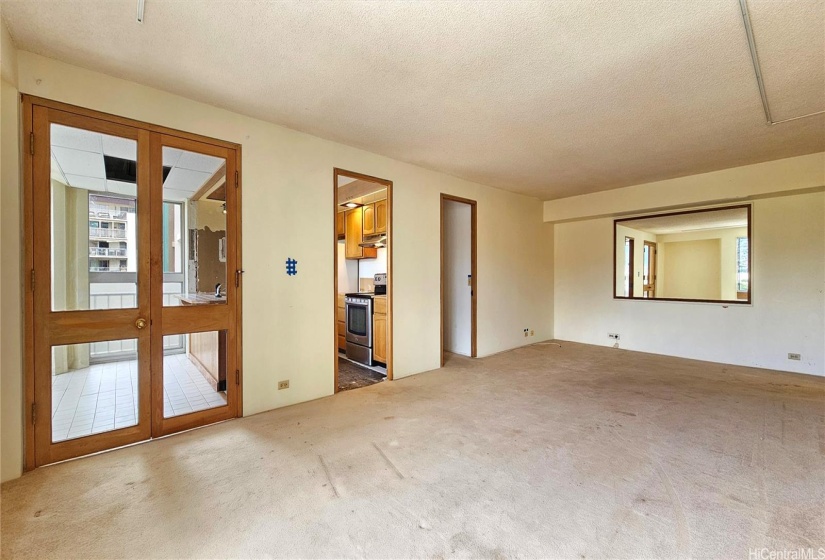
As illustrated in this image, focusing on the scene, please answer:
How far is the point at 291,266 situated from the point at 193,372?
123cm

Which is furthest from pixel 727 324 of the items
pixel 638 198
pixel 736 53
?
pixel 736 53

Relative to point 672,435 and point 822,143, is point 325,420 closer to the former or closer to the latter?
point 672,435

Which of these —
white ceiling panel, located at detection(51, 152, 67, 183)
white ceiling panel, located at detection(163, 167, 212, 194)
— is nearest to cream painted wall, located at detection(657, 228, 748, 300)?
white ceiling panel, located at detection(163, 167, 212, 194)

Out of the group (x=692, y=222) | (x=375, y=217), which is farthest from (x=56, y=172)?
(x=692, y=222)

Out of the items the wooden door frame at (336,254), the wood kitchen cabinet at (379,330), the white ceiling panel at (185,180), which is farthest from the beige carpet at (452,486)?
the white ceiling panel at (185,180)

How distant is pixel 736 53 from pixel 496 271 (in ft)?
12.2

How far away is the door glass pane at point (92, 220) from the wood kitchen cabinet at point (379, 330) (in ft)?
8.80

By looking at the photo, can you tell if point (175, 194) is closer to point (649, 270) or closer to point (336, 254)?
point (336, 254)

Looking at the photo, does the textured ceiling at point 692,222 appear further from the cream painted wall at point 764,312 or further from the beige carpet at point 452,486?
the beige carpet at point 452,486

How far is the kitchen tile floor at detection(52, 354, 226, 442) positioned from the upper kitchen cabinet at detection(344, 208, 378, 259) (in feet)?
11.4

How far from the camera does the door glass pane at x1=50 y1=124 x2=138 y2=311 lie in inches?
90.3

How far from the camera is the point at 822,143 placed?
3668 millimetres

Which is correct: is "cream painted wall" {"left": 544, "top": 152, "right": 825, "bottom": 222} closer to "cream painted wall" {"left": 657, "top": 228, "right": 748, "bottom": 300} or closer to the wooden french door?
"cream painted wall" {"left": 657, "top": 228, "right": 748, "bottom": 300}

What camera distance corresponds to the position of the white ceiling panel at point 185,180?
2697mm
